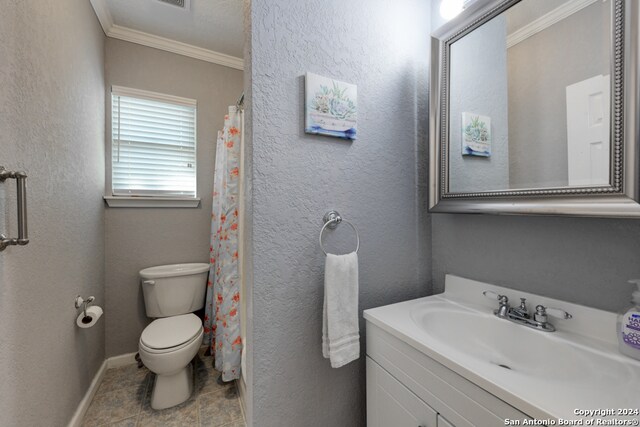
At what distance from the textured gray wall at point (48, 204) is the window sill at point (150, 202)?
0.55 ft

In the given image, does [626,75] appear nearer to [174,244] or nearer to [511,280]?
[511,280]

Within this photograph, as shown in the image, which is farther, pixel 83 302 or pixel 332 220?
pixel 83 302

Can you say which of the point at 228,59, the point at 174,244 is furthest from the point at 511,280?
the point at 228,59

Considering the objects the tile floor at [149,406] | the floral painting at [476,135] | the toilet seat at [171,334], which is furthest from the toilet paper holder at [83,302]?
the floral painting at [476,135]

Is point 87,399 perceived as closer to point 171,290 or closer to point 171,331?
point 171,331

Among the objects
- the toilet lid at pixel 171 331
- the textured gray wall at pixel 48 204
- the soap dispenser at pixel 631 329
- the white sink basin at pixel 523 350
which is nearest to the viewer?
the white sink basin at pixel 523 350

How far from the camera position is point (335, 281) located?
3.01 ft

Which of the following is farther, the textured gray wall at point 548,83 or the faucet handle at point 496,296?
the faucet handle at point 496,296

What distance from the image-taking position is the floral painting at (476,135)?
0.98 m

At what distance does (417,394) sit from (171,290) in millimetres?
1743

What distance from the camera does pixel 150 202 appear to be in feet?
6.62

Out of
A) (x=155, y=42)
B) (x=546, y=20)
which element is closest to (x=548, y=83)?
(x=546, y=20)

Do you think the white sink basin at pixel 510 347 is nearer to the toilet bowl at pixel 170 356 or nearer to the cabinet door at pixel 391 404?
the cabinet door at pixel 391 404

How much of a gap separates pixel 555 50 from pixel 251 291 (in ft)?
4.01
